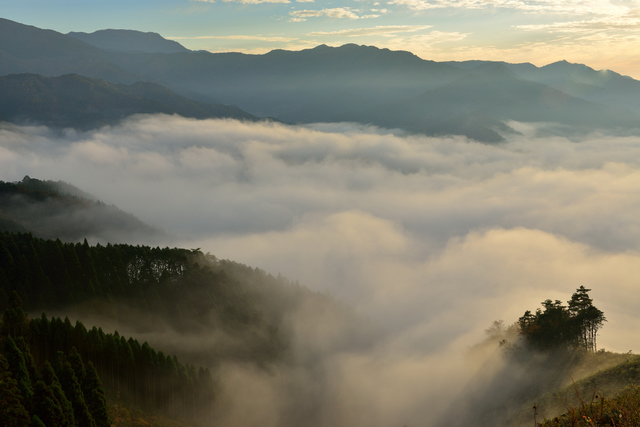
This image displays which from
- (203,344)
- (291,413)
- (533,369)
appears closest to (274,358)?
(291,413)

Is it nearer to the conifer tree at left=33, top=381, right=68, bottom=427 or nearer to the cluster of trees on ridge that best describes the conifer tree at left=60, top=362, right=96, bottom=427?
the conifer tree at left=33, top=381, right=68, bottom=427

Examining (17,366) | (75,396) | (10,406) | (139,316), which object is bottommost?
(139,316)

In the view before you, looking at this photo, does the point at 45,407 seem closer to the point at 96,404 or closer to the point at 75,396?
the point at 75,396

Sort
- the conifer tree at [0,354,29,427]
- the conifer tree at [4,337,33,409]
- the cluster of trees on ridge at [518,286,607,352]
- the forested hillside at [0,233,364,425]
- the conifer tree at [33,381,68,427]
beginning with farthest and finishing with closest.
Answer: the cluster of trees on ridge at [518,286,607,352]
the forested hillside at [0,233,364,425]
the conifer tree at [4,337,33,409]
the conifer tree at [33,381,68,427]
the conifer tree at [0,354,29,427]

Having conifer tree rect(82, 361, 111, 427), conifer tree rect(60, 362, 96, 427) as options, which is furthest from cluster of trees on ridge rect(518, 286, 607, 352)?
conifer tree rect(60, 362, 96, 427)

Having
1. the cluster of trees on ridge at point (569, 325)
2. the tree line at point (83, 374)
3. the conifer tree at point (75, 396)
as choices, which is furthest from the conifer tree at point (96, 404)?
the cluster of trees on ridge at point (569, 325)

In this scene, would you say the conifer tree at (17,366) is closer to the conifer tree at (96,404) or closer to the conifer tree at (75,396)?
the conifer tree at (75,396)

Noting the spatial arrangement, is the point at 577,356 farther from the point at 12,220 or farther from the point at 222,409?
the point at 12,220

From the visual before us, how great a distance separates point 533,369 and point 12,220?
21905 centimetres

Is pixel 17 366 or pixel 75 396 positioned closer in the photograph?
pixel 17 366

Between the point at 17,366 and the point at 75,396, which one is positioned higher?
the point at 17,366

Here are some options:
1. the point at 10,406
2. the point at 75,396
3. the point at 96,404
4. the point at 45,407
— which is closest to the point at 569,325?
the point at 96,404

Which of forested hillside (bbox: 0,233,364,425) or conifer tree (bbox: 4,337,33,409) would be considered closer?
conifer tree (bbox: 4,337,33,409)

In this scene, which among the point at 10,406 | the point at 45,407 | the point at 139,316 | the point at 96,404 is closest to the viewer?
the point at 10,406
